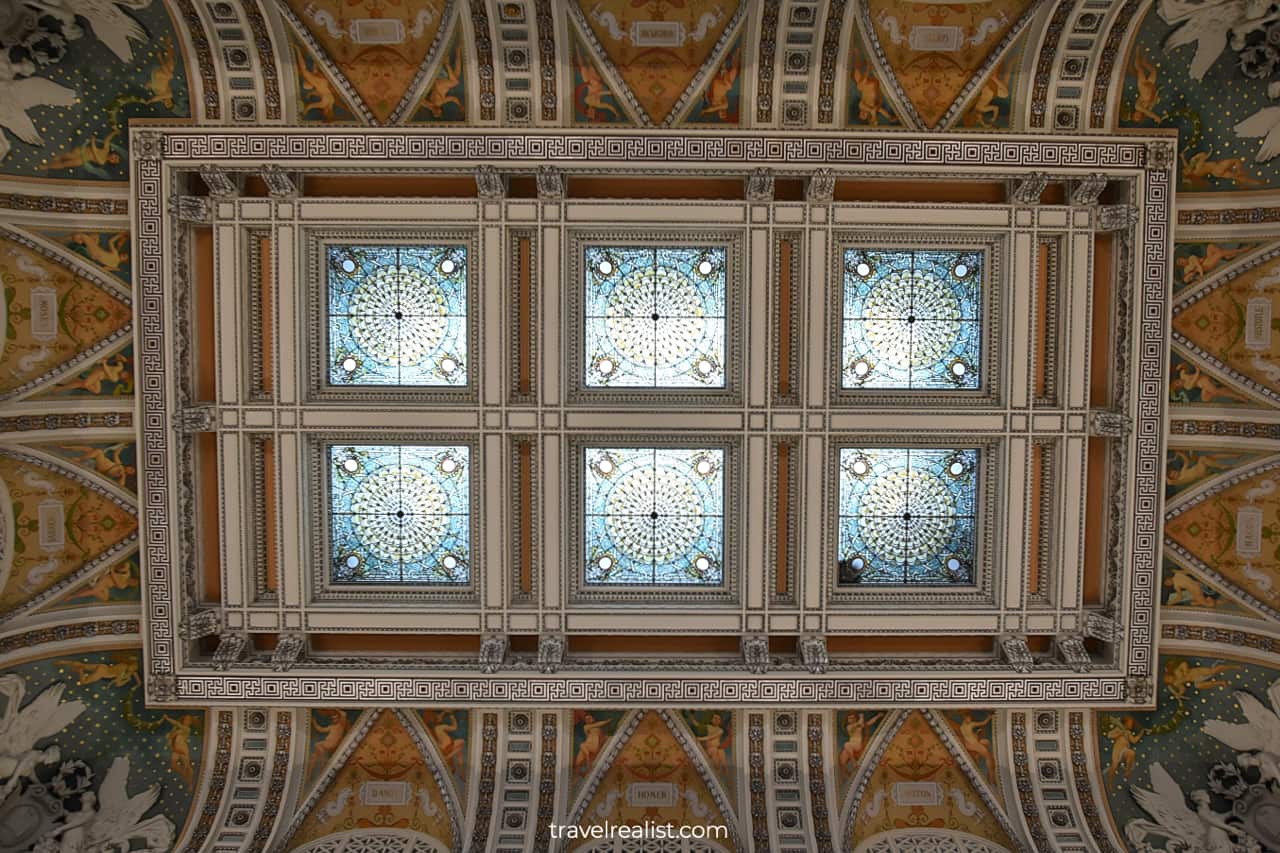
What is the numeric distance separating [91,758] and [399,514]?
4084mm

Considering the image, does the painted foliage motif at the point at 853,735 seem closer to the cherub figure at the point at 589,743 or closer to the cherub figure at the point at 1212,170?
the cherub figure at the point at 589,743

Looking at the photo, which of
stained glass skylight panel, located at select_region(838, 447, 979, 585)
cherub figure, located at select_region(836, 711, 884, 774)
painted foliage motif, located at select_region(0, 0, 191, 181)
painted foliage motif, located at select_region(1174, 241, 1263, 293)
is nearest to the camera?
painted foliage motif, located at select_region(0, 0, 191, 181)

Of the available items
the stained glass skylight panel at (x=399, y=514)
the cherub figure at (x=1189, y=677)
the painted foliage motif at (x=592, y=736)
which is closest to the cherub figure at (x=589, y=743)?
the painted foliage motif at (x=592, y=736)

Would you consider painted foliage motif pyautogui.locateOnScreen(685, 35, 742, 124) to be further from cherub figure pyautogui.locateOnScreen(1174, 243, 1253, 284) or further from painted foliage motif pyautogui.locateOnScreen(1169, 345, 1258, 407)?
painted foliage motif pyautogui.locateOnScreen(1169, 345, 1258, 407)

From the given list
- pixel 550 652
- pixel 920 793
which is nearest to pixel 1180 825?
pixel 920 793

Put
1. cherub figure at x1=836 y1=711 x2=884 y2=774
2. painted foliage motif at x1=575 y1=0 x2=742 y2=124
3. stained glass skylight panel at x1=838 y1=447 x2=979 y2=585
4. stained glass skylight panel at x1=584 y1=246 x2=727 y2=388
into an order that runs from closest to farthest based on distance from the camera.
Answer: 1. painted foliage motif at x1=575 y1=0 x2=742 y2=124
2. stained glass skylight panel at x1=584 y1=246 x2=727 y2=388
3. cherub figure at x1=836 y1=711 x2=884 y2=774
4. stained glass skylight panel at x1=838 y1=447 x2=979 y2=585

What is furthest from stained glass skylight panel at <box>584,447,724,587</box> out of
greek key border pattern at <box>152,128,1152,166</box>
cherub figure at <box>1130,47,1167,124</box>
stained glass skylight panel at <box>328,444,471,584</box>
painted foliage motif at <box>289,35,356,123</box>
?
cherub figure at <box>1130,47,1167,124</box>

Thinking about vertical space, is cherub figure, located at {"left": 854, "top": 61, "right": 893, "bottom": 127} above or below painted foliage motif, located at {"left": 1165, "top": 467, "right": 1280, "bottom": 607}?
above

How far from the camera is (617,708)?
8.42m

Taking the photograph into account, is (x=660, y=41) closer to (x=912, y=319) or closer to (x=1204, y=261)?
(x=912, y=319)

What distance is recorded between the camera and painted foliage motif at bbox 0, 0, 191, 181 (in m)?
7.43

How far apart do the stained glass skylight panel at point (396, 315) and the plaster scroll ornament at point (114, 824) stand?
16.3 feet

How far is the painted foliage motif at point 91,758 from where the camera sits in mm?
7719

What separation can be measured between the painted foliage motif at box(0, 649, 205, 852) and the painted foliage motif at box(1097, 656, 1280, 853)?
34.3ft
